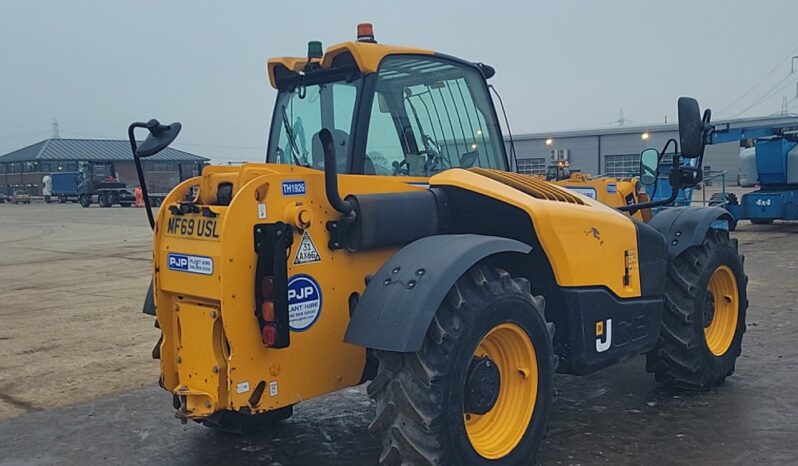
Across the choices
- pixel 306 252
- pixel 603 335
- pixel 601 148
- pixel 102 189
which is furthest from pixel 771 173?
pixel 102 189

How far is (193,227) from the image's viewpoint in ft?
11.9

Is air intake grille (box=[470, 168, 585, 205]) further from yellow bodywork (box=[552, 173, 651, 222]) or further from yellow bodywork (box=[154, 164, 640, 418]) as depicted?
yellow bodywork (box=[552, 173, 651, 222])

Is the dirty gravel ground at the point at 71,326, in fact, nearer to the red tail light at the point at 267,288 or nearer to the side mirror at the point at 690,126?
the red tail light at the point at 267,288

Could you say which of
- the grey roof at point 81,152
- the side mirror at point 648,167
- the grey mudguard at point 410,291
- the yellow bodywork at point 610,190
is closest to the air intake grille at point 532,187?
the grey mudguard at point 410,291

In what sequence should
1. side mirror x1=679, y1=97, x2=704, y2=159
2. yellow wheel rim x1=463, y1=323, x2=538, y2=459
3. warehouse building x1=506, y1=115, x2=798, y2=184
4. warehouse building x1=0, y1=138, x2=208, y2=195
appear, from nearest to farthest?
1. yellow wheel rim x1=463, y1=323, x2=538, y2=459
2. side mirror x1=679, y1=97, x2=704, y2=159
3. warehouse building x1=506, y1=115, x2=798, y2=184
4. warehouse building x1=0, y1=138, x2=208, y2=195

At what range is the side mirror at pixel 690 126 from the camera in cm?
452

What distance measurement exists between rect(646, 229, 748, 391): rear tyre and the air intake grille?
1.27 meters

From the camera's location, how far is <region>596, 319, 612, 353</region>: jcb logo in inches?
168

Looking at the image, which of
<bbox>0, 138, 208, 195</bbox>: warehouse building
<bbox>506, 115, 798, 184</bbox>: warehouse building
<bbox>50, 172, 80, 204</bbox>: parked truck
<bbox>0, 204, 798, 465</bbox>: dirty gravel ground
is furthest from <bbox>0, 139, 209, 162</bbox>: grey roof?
<bbox>0, 204, 798, 465</bbox>: dirty gravel ground

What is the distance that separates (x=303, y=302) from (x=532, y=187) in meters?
1.59

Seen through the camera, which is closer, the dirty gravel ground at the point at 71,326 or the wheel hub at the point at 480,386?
the wheel hub at the point at 480,386

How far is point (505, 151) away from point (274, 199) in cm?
199

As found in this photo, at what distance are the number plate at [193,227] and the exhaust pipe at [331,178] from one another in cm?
55

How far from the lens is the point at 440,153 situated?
4.48 meters
